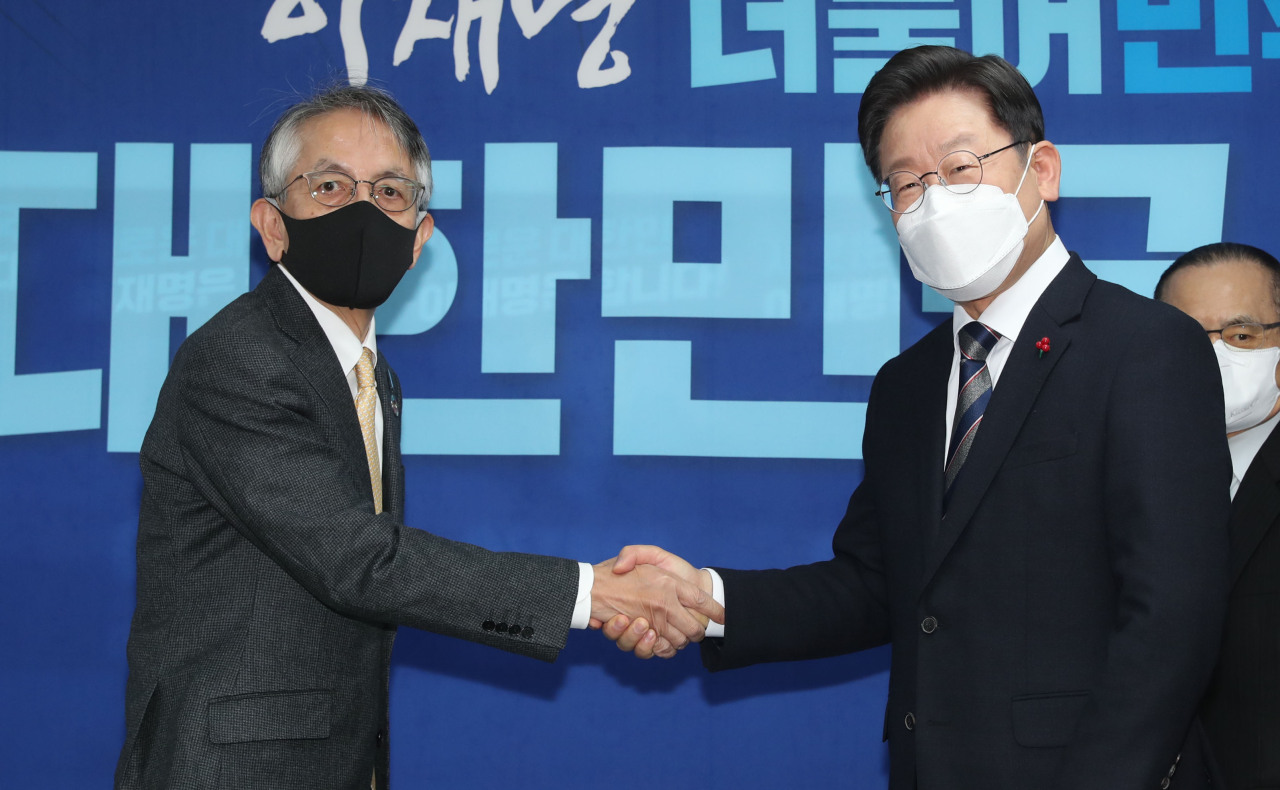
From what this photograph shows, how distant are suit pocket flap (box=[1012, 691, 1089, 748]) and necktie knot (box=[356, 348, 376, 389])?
1.21 m

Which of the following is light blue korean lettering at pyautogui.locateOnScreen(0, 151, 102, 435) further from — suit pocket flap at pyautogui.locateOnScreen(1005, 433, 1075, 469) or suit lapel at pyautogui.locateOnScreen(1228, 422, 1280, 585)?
suit lapel at pyautogui.locateOnScreen(1228, 422, 1280, 585)

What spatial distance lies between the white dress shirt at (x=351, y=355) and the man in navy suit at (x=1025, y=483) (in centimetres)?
55

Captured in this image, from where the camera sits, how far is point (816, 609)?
1984 mm

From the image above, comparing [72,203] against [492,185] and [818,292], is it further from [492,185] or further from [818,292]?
[818,292]

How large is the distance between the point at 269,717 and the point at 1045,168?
1.53m

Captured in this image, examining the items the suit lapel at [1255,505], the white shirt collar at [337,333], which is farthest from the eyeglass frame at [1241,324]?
the white shirt collar at [337,333]

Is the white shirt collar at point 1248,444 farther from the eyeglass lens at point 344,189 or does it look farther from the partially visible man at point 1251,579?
the eyeglass lens at point 344,189

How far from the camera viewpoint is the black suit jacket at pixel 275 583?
1.52 metres

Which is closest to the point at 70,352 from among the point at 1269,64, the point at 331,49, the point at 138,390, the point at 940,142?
the point at 138,390

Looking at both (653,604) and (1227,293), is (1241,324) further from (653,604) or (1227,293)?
(653,604)

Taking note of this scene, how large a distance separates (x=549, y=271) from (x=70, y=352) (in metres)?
1.35

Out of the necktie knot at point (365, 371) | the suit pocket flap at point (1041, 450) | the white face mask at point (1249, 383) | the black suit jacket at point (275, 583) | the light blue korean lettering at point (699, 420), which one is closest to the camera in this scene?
the suit pocket flap at point (1041, 450)

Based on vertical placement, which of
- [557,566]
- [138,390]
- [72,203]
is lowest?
[557,566]

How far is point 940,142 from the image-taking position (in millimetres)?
1666
